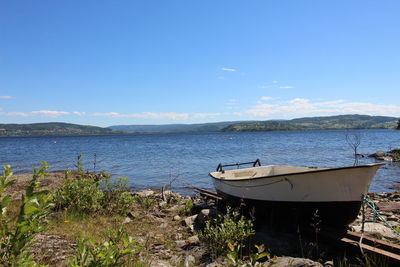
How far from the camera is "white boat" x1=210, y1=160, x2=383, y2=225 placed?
6531 millimetres

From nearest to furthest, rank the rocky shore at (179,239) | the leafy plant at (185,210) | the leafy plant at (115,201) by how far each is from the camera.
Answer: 1. the rocky shore at (179,239)
2. the leafy plant at (115,201)
3. the leafy plant at (185,210)

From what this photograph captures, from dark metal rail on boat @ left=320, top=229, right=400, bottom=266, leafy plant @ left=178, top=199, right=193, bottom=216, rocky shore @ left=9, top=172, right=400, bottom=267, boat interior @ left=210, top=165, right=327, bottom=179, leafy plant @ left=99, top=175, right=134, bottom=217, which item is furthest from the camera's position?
boat interior @ left=210, top=165, right=327, bottom=179

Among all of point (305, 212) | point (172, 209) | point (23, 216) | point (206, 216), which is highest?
point (23, 216)

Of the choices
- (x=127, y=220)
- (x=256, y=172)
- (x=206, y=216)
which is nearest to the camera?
(x=127, y=220)

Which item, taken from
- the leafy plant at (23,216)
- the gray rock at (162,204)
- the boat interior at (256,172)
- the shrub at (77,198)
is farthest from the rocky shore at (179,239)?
the leafy plant at (23,216)

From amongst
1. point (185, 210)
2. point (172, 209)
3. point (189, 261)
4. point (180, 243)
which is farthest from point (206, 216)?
point (189, 261)

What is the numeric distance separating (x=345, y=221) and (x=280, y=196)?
5.47ft

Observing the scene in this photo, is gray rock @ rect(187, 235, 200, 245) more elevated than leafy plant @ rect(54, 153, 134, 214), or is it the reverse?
leafy plant @ rect(54, 153, 134, 214)

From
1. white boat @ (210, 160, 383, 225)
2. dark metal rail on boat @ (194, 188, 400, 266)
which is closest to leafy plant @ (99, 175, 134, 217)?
white boat @ (210, 160, 383, 225)

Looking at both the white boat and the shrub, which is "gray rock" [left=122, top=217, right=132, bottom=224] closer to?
the shrub

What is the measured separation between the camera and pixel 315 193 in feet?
23.0

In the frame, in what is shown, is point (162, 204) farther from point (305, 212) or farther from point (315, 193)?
point (315, 193)

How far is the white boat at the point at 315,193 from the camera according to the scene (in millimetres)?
6531

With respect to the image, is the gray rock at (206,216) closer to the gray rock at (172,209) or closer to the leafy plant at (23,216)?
the gray rock at (172,209)
